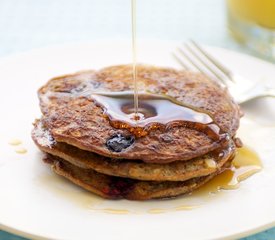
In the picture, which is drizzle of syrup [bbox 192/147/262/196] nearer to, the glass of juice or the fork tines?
the fork tines

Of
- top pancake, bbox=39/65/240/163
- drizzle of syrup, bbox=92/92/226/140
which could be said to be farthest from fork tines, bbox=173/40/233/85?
drizzle of syrup, bbox=92/92/226/140

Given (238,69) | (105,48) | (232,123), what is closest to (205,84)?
(232,123)

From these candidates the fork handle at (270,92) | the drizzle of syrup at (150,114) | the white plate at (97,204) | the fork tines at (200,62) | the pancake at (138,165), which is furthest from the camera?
the fork tines at (200,62)

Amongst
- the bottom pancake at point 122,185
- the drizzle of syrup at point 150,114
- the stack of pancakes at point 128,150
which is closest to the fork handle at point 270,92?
the stack of pancakes at point 128,150

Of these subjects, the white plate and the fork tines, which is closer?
the white plate

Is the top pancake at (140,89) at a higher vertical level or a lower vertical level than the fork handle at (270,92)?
higher

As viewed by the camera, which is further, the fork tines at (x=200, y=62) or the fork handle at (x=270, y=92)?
the fork tines at (x=200, y=62)

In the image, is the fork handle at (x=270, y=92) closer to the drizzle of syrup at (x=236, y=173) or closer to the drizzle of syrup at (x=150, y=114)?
the drizzle of syrup at (x=236, y=173)
